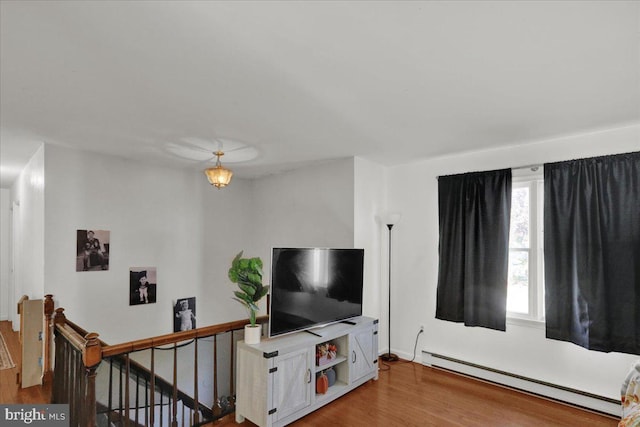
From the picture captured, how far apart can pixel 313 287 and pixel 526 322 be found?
2159mm

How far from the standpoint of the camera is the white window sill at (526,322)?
3314 millimetres

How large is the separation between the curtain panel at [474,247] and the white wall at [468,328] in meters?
0.16

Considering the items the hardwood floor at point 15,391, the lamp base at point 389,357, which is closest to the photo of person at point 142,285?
the hardwood floor at point 15,391

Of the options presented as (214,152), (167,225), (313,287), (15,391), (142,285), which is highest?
(214,152)

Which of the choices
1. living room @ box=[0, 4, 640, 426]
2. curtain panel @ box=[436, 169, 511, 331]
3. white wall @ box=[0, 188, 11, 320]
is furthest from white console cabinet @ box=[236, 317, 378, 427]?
white wall @ box=[0, 188, 11, 320]

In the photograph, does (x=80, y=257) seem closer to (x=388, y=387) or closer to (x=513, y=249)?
(x=388, y=387)

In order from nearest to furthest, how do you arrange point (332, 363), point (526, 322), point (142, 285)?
point (332, 363)
point (526, 322)
point (142, 285)

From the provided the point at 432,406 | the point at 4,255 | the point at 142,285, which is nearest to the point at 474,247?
the point at 432,406

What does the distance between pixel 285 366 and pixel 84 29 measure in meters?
2.53

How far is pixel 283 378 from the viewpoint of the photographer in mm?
2719

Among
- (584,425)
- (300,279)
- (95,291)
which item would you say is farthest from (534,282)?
(95,291)

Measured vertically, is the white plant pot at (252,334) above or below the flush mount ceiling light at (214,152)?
below

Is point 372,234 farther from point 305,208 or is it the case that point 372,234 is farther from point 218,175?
point 218,175

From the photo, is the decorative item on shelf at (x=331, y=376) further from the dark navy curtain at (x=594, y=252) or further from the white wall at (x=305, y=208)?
the dark navy curtain at (x=594, y=252)
